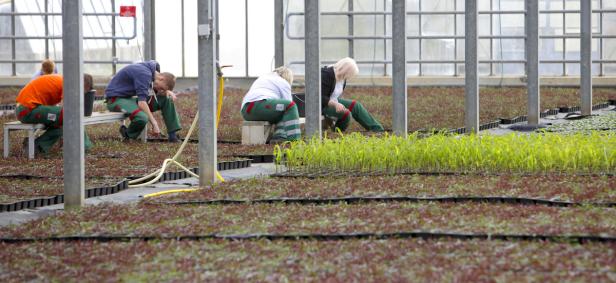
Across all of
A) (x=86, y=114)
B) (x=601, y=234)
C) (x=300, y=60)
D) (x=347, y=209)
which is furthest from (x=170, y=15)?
(x=601, y=234)

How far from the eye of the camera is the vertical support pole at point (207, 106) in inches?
340

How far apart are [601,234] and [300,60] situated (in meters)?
17.8

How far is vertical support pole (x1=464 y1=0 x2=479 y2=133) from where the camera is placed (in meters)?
13.7

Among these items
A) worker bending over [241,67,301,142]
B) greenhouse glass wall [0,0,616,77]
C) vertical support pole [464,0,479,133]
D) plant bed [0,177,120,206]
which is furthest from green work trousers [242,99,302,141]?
greenhouse glass wall [0,0,616,77]

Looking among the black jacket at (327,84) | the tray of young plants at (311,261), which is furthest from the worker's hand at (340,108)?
the tray of young plants at (311,261)

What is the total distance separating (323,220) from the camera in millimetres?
6555

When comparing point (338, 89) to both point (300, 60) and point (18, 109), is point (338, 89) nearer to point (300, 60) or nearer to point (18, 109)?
point (18, 109)

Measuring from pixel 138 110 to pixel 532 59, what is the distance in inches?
230

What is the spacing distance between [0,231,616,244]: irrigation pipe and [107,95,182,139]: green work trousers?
6441 millimetres

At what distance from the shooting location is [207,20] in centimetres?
859

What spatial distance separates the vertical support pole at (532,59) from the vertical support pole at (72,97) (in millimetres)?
9071

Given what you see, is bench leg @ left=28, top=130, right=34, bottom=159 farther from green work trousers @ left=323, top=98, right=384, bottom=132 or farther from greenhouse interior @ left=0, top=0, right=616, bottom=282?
green work trousers @ left=323, top=98, right=384, bottom=132

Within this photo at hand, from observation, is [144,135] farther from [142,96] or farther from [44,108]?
[44,108]

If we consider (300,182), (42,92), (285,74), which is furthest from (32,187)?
(285,74)
